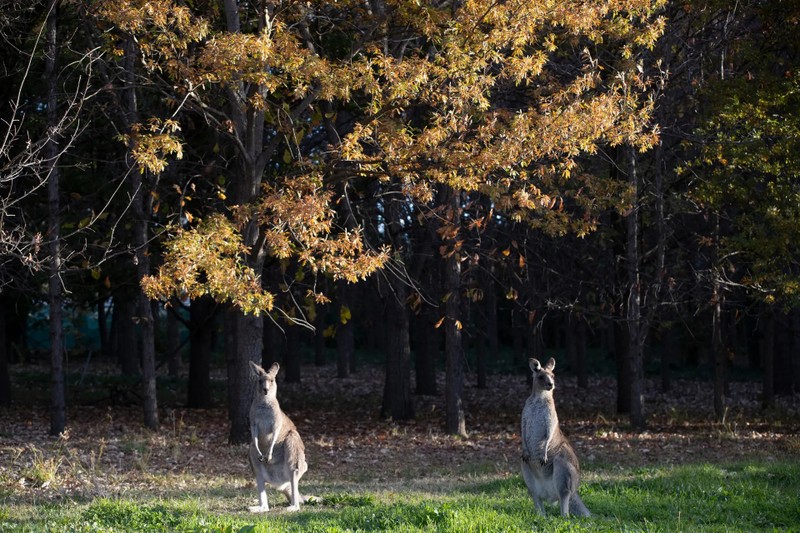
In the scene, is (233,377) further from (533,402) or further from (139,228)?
(533,402)

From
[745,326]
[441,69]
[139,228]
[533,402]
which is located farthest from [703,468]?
[745,326]

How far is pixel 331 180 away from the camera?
630 inches

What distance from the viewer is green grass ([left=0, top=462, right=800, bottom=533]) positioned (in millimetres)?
9172

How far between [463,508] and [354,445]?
374 inches

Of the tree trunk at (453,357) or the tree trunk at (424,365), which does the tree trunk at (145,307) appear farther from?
the tree trunk at (424,365)

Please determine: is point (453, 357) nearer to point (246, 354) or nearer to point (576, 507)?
point (246, 354)

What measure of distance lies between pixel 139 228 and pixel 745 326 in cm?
2925

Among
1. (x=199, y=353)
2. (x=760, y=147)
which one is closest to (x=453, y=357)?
(x=760, y=147)

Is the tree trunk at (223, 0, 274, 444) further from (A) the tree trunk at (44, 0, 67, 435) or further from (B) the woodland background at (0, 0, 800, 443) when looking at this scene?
(A) the tree trunk at (44, 0, 67, 435)

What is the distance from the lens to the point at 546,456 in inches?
379

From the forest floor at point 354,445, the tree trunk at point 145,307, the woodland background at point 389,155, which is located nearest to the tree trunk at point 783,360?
the forest floor at point 354,445

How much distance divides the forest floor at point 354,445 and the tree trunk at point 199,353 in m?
0.76

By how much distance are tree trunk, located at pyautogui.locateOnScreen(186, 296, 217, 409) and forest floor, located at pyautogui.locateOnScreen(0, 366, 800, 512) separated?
2.49ft

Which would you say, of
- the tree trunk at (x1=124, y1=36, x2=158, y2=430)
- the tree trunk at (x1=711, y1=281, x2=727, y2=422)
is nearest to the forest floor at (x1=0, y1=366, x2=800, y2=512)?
the tree trunk at (x1=711, y1=281, x2=727, y2=422)
